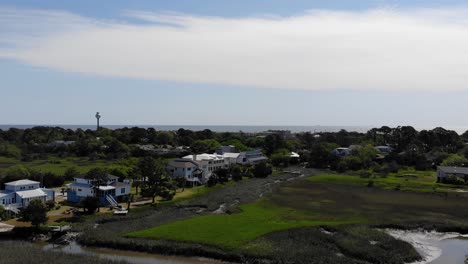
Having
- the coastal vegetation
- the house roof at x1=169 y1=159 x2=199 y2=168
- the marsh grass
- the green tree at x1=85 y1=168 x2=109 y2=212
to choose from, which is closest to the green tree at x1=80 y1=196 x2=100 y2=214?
the coastal vegetation

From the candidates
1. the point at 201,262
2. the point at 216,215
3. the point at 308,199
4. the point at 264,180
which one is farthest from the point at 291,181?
the point at 201,262

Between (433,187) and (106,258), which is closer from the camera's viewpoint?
(106,258)

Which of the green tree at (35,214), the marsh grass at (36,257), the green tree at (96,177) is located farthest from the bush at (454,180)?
the green tree at (35,214)

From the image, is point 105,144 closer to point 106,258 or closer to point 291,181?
point 291,181

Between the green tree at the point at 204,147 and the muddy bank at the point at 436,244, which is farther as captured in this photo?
the green tree at the point at 204,147

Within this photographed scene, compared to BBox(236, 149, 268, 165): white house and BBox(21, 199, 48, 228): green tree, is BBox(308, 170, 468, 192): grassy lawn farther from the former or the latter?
BBox(21, 199, 48, 228): green tree

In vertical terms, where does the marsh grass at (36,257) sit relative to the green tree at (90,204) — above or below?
below

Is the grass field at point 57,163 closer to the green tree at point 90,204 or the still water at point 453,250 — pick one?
the green tree at point 90,204
